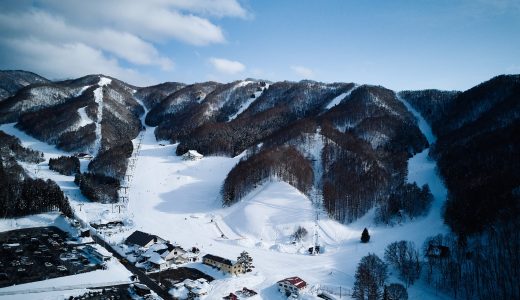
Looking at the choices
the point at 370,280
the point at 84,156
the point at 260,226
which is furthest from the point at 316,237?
the point at 84,156

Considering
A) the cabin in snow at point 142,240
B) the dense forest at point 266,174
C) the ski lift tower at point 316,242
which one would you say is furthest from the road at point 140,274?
the dense forest at point 266,174

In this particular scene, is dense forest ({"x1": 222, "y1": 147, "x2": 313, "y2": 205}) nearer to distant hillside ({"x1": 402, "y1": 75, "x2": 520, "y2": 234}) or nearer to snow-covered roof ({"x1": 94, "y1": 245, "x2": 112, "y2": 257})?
snow-covered roof ({"x1": 94, "y1": 245, "x2": 112, "y2": 257})

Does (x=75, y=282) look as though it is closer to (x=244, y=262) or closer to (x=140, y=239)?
(x=140, y=239)

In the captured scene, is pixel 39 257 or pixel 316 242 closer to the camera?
pixel 39 257

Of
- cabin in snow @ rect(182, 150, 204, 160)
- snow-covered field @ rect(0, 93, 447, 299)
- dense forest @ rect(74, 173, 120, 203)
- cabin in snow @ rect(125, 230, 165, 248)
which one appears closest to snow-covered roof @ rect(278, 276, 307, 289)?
snow-covered field @ rect(0, 93, 447, 299)

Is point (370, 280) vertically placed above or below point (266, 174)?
below

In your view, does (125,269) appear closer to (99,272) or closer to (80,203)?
(99,272)
